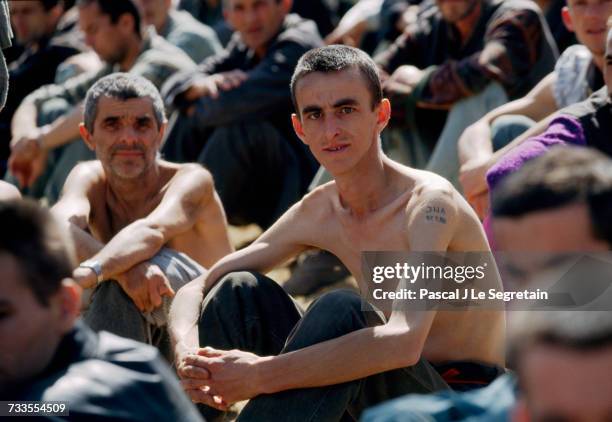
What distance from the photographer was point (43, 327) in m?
2.92

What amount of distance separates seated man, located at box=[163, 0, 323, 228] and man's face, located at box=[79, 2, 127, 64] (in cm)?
49

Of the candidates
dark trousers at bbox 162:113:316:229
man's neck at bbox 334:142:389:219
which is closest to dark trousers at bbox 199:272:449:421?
man's neck at bbox 334:142:389:219

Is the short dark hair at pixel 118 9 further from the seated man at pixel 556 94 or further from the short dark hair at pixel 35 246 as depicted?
the short dark hair at pixel 35 246

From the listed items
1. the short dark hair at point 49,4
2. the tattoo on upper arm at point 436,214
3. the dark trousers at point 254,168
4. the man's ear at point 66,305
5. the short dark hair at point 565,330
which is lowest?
the dark trousers at point 254,168

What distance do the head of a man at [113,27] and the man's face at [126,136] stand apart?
2.27 m

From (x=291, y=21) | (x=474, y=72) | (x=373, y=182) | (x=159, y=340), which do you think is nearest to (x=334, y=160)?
(x=373, y=182)

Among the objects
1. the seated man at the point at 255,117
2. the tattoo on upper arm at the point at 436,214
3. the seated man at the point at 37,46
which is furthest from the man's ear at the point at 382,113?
the seated man at the point at 37,46

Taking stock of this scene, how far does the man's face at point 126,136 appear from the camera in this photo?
18.5 ft

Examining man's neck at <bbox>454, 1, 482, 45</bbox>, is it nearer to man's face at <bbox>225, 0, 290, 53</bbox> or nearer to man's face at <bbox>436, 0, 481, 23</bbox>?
man's face at <bbox>436, 0, 481, 23</bbox>

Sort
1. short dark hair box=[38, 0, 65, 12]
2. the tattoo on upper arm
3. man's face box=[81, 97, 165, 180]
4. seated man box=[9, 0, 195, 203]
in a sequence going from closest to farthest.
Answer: the tattoo on upper arm, man's face box=[81, 97, 165, 180], seated man box=[9, 0, 195, 203], short dark hair box=[38, 0, 65, 12]

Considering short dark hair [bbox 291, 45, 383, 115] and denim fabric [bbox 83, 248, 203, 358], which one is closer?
short dark hair [bbox 291, 45, 383, 115]

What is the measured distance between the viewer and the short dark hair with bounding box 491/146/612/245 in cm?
270

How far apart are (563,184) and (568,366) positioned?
71 centimetres

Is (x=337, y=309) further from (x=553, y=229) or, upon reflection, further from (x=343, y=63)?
(x=553, y=229)
